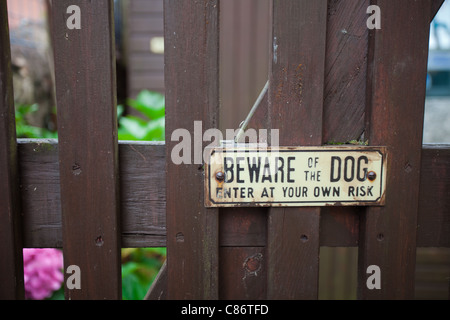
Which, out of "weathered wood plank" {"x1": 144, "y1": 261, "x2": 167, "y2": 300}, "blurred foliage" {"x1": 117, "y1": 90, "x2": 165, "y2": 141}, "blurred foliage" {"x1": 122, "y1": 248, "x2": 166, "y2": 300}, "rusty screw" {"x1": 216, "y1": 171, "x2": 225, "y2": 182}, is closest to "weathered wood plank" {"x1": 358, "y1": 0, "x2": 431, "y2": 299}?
"rusty screw" {"x1": 216, "y1": 171, "x2": 225, "y2": 182}

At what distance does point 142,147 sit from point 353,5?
2.96 feet

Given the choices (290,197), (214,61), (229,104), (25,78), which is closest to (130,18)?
(25,78)

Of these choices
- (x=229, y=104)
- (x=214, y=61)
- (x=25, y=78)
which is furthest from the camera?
(x=25, y=78)

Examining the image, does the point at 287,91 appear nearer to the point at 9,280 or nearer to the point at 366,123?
the point at 366,123

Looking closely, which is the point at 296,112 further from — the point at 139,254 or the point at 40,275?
the point at 139,254

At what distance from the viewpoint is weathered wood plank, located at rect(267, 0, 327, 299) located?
1.10 metres

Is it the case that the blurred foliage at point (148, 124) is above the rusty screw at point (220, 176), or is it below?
above

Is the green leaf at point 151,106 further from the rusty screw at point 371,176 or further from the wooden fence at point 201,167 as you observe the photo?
the rusty screw at point 371,176

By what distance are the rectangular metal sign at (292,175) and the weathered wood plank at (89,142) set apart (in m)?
0.36

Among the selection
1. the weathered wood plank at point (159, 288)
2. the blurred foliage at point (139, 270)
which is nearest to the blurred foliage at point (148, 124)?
the blurred foliage at point (139, 270)

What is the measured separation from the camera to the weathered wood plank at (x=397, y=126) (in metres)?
1.12

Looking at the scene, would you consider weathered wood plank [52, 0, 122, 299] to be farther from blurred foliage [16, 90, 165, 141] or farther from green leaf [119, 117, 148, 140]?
green leaf [119, 117, 148, 140]

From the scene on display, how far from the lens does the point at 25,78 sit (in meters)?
Answer: 4.10

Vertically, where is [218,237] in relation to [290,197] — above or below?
below
